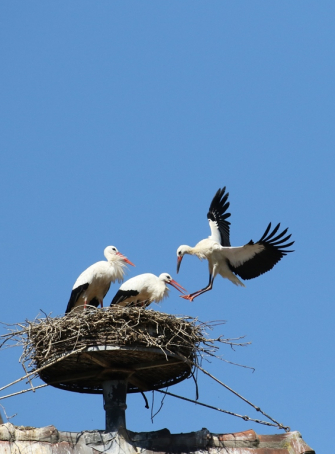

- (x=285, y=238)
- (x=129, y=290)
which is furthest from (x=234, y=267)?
(x=129, y=290)

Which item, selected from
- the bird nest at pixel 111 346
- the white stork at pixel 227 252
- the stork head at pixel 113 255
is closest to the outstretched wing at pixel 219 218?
the white stork at pixel 227 252

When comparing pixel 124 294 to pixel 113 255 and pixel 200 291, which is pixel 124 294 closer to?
pixel 113 255

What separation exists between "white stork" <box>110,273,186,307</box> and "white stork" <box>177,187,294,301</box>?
1017mm

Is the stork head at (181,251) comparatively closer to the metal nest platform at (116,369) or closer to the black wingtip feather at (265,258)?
the black wingtip feather at (265,258)

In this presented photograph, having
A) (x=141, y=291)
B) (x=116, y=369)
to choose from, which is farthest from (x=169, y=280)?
(x=116, y=369)

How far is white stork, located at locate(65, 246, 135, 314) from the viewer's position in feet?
30.8

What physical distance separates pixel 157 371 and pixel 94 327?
2.71 feet

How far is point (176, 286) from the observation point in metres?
9.77

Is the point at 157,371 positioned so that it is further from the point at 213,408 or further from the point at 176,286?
the point at 176,286

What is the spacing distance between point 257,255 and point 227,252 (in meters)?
0.45

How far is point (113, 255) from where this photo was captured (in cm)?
991

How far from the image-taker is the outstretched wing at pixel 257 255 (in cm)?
976

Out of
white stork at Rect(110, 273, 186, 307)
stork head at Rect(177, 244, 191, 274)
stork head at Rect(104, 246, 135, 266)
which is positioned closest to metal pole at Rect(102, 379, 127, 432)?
white stork at Rect(110, 273, 186, 307)

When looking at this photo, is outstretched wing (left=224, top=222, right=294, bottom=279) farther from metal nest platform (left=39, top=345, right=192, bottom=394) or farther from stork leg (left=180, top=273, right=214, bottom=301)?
metal nest platform (left=39, top=345, right=192, bottom=394)
